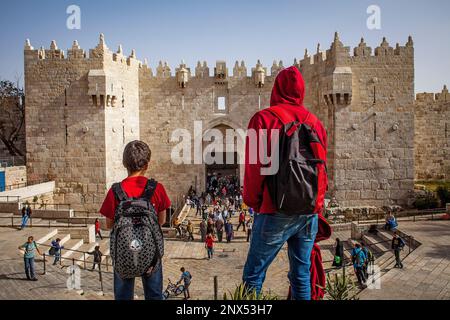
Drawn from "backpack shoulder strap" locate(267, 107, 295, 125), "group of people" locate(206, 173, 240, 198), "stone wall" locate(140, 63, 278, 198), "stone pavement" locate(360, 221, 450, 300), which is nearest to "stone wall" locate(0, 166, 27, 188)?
"stone wall" locate(140, 63, 278, 198)

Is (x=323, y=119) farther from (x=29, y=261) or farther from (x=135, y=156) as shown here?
(x=135, y=156)

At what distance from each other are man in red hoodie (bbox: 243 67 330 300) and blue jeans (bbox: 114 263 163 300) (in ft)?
2.73

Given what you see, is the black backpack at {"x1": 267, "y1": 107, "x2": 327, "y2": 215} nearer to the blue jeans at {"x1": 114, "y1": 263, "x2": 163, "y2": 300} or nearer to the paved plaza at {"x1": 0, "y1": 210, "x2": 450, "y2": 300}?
the blue jeans at {"x1": 114, "y1": 263, "x2": 163, "y2": 300}

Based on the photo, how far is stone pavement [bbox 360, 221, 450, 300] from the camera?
26.6 ft

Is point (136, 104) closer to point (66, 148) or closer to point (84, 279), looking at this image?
point (66, 148)

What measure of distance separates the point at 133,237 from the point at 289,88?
1.94 metres

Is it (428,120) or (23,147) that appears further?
(23,147)

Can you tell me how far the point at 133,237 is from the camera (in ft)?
10.9

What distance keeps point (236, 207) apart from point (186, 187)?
371 centimetres

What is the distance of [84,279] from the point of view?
9.98 metres

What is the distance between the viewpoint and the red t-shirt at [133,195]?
11.3ft

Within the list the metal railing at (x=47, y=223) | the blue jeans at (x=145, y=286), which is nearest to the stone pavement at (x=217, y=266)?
the metal railing at (x=47, y=223)
